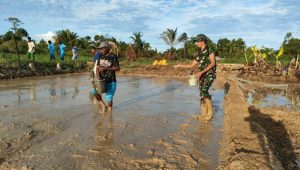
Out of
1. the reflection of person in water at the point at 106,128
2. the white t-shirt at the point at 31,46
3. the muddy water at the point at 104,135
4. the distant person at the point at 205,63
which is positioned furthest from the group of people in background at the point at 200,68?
the white t-shirt at the point at 31,46

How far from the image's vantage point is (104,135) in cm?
606

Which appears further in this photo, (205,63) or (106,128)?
(205,63)

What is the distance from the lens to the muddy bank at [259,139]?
4.50 metres

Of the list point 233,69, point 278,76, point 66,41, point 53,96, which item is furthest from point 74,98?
point 66,41

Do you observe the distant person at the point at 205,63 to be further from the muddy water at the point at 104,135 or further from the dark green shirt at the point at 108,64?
the dark green shirt at the point at 108,64

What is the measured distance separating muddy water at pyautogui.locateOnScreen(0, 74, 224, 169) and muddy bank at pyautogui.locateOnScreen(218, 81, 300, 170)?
253 millimetres

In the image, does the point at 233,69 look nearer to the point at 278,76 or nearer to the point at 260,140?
the point at 278,76

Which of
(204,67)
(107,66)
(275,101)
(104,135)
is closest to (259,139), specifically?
(204,67)

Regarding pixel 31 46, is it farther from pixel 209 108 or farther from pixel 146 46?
pixel 146 46

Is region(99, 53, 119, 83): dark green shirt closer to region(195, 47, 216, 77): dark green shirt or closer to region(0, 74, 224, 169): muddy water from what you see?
region(0, 74, 224, 169): muddy water

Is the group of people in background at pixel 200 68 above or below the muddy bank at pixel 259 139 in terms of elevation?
above

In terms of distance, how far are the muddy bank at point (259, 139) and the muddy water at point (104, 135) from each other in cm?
25

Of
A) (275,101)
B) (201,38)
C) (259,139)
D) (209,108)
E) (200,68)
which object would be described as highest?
(201,38)

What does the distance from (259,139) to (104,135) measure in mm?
2458
